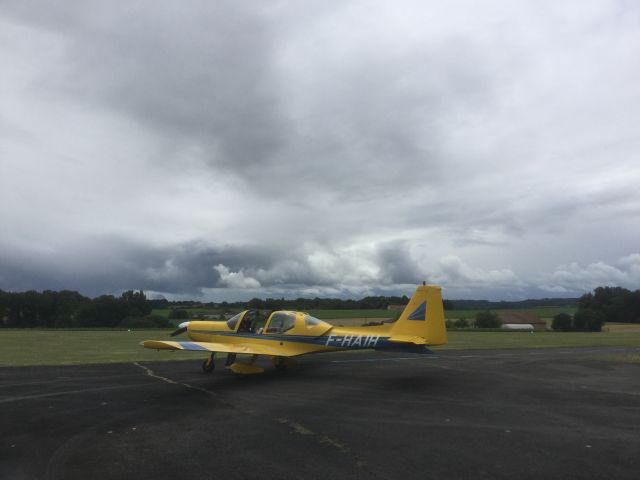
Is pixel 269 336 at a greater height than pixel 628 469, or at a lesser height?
greater

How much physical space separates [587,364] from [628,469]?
508 inches

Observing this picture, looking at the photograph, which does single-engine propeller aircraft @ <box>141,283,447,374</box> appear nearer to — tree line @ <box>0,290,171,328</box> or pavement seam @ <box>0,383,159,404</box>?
pavement seam @ <box>0,383,159,404</box>

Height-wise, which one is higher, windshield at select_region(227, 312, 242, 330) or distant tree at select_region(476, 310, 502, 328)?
windshield at select_region(227, 312, 242, 330)

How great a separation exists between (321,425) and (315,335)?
241 inches

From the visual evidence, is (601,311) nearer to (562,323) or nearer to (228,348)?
(562,323)

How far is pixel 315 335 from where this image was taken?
14.0 meters

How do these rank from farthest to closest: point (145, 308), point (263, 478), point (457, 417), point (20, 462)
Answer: point (145, 308) → point (457, 417) → point (20, 462) → point (263, 478)

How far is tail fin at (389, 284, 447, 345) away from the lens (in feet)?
42.6

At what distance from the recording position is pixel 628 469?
18.9 feet

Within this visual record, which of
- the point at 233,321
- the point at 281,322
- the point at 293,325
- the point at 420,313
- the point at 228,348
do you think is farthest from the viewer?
the point at 233,321

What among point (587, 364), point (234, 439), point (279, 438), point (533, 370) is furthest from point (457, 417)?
point (587, 364)

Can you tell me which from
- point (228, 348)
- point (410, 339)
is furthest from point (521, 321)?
point (228, 348)

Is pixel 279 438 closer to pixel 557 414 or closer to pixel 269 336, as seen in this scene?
pixel 557 414

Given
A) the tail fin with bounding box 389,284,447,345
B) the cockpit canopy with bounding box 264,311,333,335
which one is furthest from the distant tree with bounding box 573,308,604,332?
the cockpit canopy with bounding box 264,311,333,335
